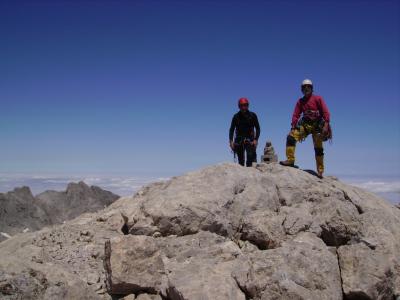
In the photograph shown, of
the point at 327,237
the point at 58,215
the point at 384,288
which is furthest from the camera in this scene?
the point at 58,215

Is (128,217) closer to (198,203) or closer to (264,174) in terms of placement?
(198,203)

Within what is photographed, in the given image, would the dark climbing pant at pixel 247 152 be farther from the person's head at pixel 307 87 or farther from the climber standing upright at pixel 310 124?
the person's head at pixel 307 87

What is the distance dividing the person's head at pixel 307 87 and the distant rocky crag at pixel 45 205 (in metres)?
46.0

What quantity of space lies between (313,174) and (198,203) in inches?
241

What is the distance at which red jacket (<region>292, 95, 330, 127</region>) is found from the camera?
1486 cm

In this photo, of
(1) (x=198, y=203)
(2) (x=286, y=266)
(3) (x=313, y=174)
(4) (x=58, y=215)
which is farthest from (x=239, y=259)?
(4) (x=58, y=215)

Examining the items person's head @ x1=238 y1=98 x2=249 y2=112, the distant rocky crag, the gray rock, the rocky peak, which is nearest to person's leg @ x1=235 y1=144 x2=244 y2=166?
person's head @ x1=238 y1=98 x2=249 y2=112

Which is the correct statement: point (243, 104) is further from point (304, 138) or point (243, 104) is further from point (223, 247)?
point (223, 247)

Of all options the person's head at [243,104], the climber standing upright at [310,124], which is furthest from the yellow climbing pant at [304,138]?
the person's head at [243,104]

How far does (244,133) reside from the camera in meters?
15.4

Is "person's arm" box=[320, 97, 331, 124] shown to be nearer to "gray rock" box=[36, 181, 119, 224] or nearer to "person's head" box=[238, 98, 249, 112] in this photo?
"person's head" box=[238, 98, 249, 112]

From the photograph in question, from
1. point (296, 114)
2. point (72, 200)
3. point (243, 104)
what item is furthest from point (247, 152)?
point (72, 200)

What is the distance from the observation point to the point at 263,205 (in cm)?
1227

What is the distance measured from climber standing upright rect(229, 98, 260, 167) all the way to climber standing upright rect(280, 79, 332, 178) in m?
1.21
